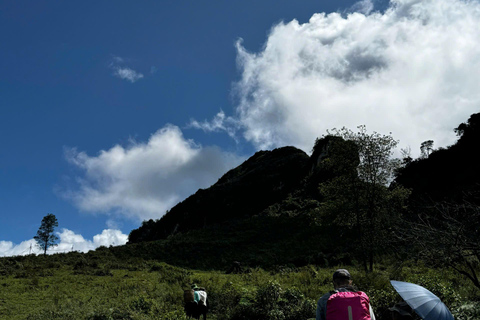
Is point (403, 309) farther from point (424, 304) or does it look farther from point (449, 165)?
point (449, 165)

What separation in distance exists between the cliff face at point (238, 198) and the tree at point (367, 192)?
74.2 meters

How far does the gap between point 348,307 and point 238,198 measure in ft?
360

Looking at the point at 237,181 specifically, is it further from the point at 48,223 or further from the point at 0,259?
the point at 0,259

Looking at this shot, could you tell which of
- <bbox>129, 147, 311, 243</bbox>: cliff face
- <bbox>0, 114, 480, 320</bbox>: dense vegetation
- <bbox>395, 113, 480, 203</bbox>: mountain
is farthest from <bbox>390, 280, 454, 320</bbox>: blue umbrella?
<bbox>129, 147, 311, 243</bbox>: cliff face

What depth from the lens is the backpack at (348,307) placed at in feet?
11.4

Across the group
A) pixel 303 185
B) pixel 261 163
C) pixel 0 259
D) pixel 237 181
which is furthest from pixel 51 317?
pixel 261 163

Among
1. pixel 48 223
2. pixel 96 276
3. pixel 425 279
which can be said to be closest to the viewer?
pixel 425 279

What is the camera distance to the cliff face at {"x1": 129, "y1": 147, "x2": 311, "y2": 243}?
10419 centimetres

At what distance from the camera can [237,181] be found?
412 feet

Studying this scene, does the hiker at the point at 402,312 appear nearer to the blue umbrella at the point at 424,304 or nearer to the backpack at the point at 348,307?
the blue umbrella at the point at 424,304

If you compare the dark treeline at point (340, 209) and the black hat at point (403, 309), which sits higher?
the dark treeline at point (340, 209)

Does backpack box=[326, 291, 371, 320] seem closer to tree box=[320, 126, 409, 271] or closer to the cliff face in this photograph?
tree box=[320, 126, 409, 271]

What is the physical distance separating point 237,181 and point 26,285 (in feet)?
339

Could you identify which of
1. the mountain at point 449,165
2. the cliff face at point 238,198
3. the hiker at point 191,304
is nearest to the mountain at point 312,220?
the mountain at point 449,165
